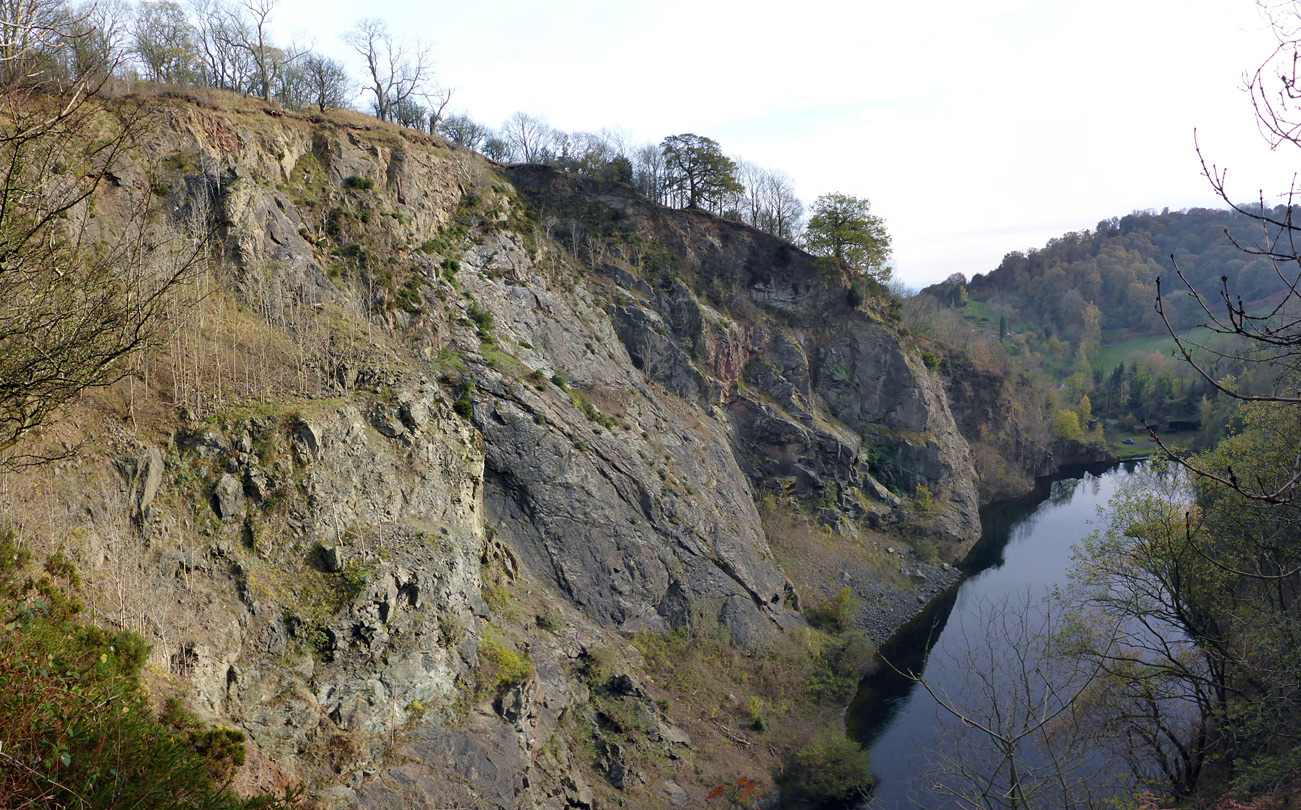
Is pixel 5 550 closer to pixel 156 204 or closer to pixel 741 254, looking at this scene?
pixel 156 204

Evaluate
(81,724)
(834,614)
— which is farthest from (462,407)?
(834,614)

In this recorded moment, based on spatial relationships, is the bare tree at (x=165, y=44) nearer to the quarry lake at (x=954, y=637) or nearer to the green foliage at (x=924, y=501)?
the quarry lake at (x=954, y=637)

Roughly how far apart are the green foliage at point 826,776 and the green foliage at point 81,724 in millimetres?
18218

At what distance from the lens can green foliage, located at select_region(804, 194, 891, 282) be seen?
4775 cm

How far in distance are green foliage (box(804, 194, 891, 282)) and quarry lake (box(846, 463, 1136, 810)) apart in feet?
73.7

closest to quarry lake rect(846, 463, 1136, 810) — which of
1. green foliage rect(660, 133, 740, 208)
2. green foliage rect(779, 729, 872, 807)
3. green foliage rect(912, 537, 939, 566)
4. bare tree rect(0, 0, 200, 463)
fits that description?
green foliage rect(779, 729, 872, 807)

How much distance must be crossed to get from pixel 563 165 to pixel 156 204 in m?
30.0

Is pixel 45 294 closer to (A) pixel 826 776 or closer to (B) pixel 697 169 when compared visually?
(A) pixel 826 776

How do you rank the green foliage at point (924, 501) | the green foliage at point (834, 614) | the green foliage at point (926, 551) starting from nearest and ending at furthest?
the green foliage at point (834, 614), the green foliage at point (926, 551), the green foliage at point (924, 501)

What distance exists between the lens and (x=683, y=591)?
2803 centimetres

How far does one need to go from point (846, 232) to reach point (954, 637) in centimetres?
2817

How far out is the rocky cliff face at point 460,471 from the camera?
1423cm

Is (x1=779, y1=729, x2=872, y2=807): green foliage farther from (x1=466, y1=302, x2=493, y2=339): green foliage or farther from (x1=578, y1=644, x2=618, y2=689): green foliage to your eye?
(x1=466, y1=302, x2=493, y2=339): green foliage

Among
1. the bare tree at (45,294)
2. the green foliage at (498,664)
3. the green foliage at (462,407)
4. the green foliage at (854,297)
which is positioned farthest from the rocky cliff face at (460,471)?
the bare tree at (45,294)
